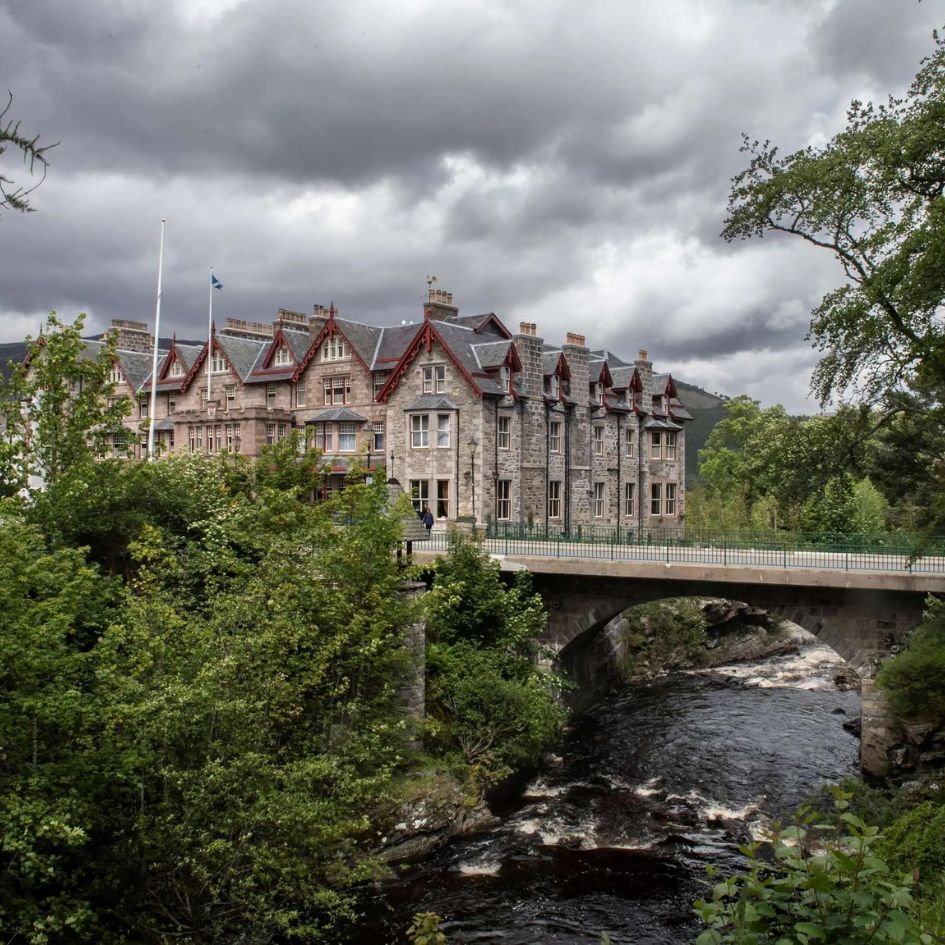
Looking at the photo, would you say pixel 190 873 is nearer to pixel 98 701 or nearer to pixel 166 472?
pixel 98 701

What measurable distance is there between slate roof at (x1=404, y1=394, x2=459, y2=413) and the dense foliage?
18.6m

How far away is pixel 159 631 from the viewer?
1861 centimetres

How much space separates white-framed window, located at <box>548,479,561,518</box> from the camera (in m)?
50.1

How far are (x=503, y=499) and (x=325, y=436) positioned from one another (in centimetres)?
1116

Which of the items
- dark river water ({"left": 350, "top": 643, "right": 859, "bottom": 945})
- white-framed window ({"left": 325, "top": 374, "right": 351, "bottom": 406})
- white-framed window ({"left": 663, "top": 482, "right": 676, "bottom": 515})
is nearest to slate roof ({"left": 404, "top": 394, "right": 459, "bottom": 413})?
white-framed window ({"left": 325, "top": 374, "right": 351, "bottom": 406})

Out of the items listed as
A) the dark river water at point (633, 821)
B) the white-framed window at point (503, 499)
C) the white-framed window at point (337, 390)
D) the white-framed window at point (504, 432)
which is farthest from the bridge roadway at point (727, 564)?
the white-framed window at point (337, 390)

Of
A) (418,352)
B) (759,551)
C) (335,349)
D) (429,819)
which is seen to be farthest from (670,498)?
(429,819)

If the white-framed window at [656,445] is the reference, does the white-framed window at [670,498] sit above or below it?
below

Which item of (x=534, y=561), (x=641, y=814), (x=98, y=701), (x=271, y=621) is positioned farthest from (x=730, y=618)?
(x=98, y=701)

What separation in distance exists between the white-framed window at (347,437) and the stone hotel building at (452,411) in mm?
95

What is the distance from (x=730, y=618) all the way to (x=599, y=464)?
449 inches

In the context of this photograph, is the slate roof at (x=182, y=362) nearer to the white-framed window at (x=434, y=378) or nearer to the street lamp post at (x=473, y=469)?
the white-framed window at (x=434, y=378)

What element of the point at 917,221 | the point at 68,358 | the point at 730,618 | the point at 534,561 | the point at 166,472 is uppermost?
the point at 917,221

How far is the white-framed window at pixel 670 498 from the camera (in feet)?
196
